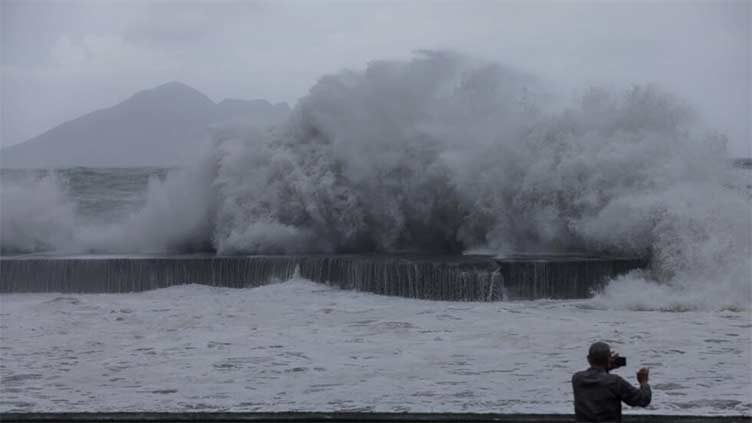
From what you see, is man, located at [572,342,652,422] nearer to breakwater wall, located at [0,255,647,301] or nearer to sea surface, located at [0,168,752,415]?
sea surface, located at [0,168,752,415]

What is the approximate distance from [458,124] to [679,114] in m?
4.12

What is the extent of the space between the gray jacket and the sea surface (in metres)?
2.03

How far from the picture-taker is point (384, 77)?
1941 cm

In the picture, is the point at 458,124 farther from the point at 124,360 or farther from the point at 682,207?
the point at 124,360

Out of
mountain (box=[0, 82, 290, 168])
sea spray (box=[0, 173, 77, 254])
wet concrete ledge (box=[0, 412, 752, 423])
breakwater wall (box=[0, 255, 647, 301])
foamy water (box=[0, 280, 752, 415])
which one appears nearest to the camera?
wet concrete ledge (box=[0, 412, 752, 423])

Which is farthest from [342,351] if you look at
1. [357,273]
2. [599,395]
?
[599,395]

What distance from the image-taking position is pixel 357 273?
13.9m

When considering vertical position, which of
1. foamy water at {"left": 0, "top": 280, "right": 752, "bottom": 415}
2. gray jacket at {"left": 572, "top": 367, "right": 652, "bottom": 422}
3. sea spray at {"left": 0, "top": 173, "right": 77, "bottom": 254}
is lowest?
foamy water at {"left": 0, "top": 280, "right": 752, "bottom": 415}

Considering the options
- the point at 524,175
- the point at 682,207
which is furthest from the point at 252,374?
the point at 524,175

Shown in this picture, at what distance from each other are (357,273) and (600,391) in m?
8.95

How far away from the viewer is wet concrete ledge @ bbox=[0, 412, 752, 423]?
18.9 feet

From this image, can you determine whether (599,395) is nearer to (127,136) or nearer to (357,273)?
(357,273)

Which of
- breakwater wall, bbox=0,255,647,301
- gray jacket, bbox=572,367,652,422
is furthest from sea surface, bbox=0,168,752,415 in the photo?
gray jacket, bbox=572,367,652,422

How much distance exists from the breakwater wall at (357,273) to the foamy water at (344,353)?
414 mm
